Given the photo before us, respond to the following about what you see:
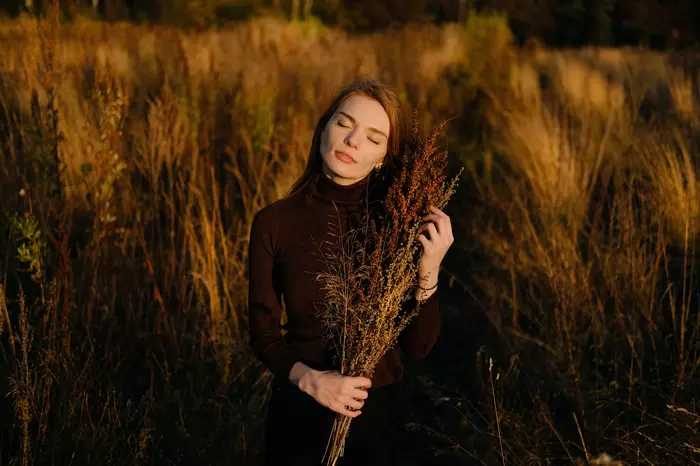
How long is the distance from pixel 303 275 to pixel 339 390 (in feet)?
1.20

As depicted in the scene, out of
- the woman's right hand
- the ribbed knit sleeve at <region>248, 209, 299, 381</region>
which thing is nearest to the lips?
the ribbed knit sleeve at <region>248, 209, 299, 381</region>

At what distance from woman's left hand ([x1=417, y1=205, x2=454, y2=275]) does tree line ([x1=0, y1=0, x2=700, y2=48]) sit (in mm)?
18759

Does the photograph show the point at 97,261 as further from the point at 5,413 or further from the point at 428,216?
the point at 428,216

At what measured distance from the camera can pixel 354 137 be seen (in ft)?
5.79

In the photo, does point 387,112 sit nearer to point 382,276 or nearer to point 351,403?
point 382,276

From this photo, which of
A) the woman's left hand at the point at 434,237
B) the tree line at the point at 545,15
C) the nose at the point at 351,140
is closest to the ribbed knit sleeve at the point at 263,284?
the nose at the point at 351,140

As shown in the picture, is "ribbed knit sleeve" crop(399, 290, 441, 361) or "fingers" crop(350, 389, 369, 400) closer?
"fingers" crop(350, 389, 369, 400)

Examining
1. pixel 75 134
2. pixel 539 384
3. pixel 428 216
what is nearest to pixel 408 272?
pixel 428 216

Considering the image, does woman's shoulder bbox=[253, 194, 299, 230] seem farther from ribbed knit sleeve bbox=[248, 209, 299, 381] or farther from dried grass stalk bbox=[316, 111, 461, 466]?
dried grass stalk bbox=[316, 111, 461, 466]

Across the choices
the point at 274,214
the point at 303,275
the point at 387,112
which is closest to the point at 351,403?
the point at 303,275

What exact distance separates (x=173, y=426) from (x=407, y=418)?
39.4 inches

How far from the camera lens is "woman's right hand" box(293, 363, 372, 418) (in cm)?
154

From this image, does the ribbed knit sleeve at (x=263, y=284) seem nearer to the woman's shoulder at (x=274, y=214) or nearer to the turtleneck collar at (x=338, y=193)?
the woman's shoulder at (x=274, y=214)

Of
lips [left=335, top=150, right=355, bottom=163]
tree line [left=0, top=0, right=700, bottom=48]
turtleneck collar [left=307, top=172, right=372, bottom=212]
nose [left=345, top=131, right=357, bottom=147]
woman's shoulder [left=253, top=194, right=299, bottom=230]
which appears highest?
nose [left=345, top=131, right=357, bottom=147]
